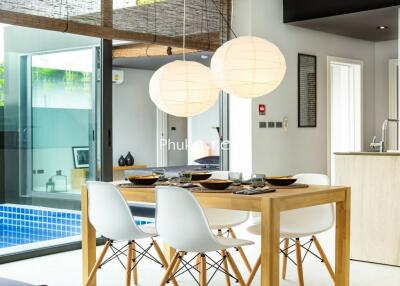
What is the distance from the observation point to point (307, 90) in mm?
7578

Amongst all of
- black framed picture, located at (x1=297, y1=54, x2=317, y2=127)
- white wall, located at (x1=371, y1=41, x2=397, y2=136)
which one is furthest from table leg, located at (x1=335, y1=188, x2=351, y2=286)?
white wall, located at (x1=371, y1=41, x2=397, y2=136)

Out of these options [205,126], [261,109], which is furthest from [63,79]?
[205,126]

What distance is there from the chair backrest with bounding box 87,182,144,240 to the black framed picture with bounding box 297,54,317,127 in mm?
3906

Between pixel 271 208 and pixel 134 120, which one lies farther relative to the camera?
pixel 134 120

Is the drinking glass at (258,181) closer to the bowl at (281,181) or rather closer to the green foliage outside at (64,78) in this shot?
the bowl at (281,181)

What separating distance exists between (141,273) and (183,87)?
150cm

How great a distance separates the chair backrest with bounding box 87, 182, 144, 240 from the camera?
13.0 feet

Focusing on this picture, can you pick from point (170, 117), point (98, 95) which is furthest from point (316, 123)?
point (170, 117)

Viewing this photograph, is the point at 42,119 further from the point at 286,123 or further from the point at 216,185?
the point at 286,123

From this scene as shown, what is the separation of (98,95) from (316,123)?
2976 mm

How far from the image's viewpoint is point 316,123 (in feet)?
25.5

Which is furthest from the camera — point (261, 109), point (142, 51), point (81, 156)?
point (142, 51)

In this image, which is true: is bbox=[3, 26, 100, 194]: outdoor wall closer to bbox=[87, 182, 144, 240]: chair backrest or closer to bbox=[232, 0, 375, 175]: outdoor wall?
bbox=[87, 182, 144, 240]: chair backrest

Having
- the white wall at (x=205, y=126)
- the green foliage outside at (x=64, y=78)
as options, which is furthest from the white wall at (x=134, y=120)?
the green foliage outside at (x=64, y=78)
